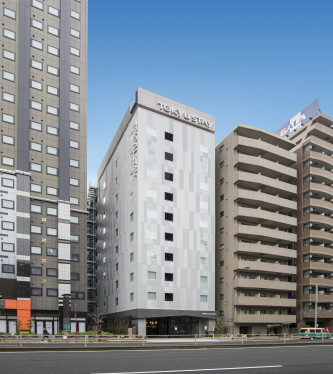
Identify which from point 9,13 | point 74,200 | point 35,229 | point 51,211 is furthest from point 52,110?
point 35,229

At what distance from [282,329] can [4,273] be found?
2261 inches

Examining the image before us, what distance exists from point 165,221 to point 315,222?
3766cm

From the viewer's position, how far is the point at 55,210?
84.3m

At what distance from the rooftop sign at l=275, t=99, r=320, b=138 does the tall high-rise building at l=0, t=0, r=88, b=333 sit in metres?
57.4

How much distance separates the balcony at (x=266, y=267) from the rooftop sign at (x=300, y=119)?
4101cm

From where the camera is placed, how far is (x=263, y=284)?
83000mm

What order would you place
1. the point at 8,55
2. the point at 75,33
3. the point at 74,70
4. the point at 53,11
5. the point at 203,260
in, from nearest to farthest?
the point at 203,260 < the point at 8,55 < the point at 53,11 < the point at 74,70 < the point at 75,33

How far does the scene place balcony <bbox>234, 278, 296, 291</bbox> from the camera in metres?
80.7

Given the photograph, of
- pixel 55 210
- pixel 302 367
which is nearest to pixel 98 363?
pixel 302 367

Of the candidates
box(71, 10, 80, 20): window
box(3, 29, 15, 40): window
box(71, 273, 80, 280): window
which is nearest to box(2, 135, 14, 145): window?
box(3, 29, 15, 40): window

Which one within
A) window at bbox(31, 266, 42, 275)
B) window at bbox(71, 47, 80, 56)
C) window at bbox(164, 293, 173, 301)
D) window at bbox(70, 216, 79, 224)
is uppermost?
window at bbox(71, 47, 80, 56)

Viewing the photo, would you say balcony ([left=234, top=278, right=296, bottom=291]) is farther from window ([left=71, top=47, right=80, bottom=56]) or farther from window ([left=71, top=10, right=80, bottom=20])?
window ([left=71, top=10, right=80, bottom=20])

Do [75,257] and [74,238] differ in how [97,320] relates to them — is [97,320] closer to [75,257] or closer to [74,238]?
[75,257]

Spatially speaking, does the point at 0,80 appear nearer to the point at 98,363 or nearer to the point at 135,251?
the point at 135,251
